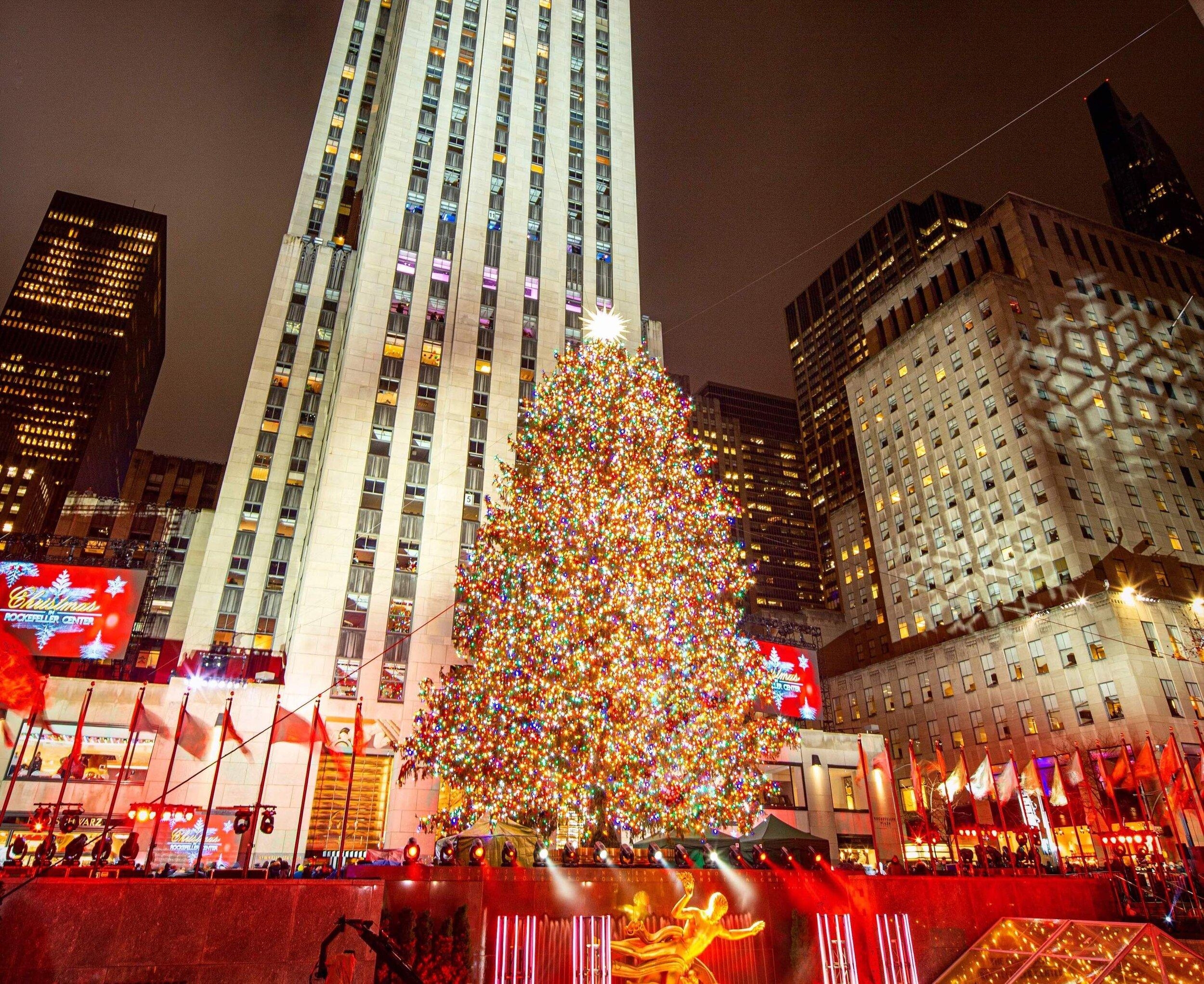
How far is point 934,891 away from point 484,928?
9524 mm

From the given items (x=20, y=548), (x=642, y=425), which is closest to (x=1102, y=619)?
(x=642, y=425)

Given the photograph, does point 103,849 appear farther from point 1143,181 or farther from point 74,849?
point 1143,181

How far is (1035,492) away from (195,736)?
58.6 metres

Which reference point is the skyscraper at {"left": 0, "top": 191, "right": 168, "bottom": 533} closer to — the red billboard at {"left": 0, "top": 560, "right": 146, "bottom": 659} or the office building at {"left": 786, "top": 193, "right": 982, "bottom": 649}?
the red billboard at {"left": 0, "top": 560, "right": 146, "bottom": 659}

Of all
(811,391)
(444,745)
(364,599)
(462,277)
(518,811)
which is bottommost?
(518,811)

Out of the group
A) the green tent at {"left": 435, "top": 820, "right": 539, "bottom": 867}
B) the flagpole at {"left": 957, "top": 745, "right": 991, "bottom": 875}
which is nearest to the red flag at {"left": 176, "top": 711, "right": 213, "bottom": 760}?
the green tent at {"left": 435, "top": 820, "right": 539, "bottom": 867}

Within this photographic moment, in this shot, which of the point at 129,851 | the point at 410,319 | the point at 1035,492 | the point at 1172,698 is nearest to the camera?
the point at 129,851

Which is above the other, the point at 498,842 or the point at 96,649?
the point at 96,649

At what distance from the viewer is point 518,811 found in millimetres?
21875

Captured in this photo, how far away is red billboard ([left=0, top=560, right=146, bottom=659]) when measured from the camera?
3456 cm

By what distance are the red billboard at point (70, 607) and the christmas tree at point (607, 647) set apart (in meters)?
18.8

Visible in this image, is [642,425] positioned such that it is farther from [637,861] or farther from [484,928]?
[484,928]

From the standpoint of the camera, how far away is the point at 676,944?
12.5 meters

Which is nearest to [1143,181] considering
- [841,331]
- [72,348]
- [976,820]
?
[841,331]
